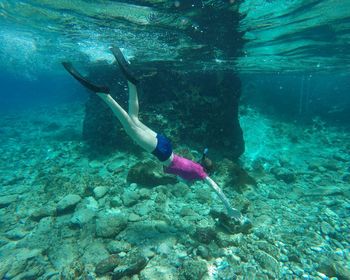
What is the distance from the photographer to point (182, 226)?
21.6 feet

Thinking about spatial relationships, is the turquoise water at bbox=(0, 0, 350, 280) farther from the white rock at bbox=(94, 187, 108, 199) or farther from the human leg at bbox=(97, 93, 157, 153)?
the human leg at bbox=(97, 93, 157, 153)

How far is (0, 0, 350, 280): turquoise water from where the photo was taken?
5.62 meters

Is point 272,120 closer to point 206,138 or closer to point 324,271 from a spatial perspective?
point 206,138

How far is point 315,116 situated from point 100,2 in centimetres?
2337

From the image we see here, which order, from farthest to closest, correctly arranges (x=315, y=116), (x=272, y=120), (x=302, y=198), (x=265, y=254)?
1. (x=315, y=116)
2. (x=272, y=120)
3. (x=302, y=198)
4. (x=265, y=254)

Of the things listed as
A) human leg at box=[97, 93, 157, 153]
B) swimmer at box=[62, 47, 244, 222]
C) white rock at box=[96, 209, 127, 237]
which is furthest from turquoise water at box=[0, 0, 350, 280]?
human leg at box=[97, 93, 157, 153]

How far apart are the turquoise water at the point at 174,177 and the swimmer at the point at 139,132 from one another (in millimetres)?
677

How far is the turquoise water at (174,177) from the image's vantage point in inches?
221

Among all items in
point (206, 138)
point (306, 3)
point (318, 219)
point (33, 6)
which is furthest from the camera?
point (206, 138)

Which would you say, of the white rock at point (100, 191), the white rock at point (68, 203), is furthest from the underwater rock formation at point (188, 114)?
the white rock at point (68, 203)

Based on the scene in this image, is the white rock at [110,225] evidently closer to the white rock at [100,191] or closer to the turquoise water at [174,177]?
the turquoise water at [174,177]

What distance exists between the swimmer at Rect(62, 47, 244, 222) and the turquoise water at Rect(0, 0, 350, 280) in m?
0.68

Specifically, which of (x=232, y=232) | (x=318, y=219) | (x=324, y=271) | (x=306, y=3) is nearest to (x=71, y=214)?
(x=232, y=232)

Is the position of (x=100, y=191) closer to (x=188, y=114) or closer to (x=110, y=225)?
(x=110, y=225)
